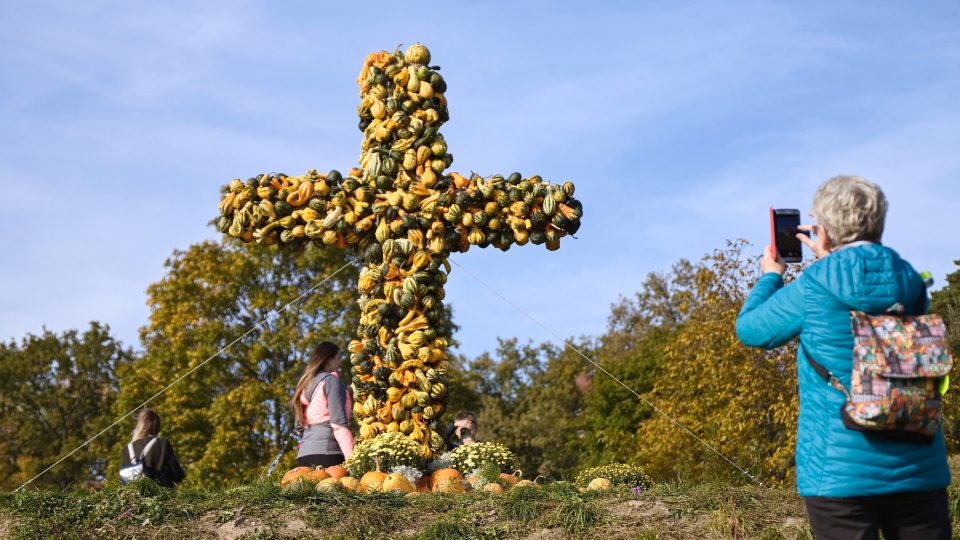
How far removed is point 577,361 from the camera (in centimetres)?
4538

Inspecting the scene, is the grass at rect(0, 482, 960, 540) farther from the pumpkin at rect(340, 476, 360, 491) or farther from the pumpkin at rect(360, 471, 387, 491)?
the pumpkin at rect(360, 471, 387, 491)

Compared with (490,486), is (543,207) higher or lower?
higher

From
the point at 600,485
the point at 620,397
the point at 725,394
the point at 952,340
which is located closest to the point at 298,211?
the point at 600,485

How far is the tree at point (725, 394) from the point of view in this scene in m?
24.1

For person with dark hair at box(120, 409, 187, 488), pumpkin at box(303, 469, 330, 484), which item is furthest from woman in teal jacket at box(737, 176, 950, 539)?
person with dark hair at box(120, 409, 187, 488)

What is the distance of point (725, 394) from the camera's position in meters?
25.2

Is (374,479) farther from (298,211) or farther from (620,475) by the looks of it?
(298,211)

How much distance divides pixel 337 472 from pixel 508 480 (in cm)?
138

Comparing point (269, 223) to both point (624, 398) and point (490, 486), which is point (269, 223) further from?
point (624, 398)

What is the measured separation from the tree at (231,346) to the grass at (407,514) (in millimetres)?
21839

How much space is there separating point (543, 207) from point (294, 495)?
4.08 meters

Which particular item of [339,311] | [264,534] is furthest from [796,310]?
[339,311]

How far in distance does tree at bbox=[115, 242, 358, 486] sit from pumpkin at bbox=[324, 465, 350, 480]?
67.0ft

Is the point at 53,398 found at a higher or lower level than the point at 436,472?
higher
